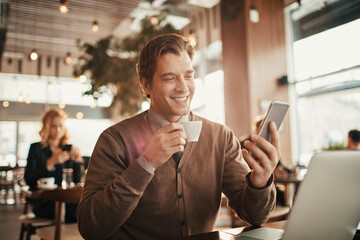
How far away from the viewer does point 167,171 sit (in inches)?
50.8

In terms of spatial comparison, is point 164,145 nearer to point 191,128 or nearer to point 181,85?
point 191,128

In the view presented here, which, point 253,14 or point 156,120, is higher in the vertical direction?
point 253,14

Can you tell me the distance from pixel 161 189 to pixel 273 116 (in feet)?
1.84

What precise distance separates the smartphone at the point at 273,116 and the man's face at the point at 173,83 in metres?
0.43

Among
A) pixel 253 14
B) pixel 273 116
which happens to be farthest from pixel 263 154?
pixel 253 14

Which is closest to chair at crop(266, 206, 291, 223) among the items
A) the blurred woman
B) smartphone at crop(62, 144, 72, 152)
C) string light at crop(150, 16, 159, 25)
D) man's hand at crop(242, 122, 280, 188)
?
the blurred woman

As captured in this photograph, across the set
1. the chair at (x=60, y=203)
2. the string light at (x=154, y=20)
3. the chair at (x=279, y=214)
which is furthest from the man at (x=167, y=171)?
the string light at (x=154, y=20)

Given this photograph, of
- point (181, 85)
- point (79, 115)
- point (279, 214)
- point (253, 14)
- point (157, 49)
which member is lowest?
point (279, 214)

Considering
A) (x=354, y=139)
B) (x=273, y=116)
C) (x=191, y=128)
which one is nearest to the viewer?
(x=273, y=116)

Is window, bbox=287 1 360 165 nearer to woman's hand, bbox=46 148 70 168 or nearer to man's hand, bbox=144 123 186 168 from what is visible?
woman's hand, bbox=46 148 70 168

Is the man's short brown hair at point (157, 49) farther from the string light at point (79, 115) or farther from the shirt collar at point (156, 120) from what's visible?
the string light at point (79, 115)

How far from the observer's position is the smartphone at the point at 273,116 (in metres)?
0.94

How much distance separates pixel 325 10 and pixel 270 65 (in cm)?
137

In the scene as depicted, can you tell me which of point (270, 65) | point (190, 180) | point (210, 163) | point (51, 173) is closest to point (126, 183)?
point (190, 180)
